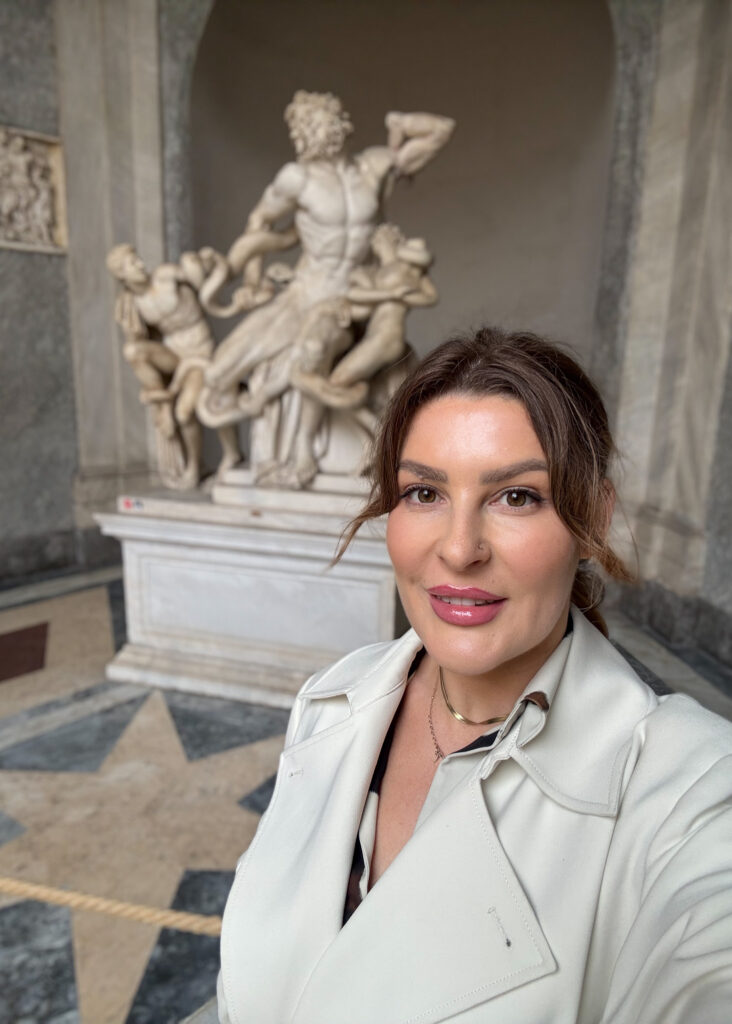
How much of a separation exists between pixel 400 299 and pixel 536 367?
280 centimetres

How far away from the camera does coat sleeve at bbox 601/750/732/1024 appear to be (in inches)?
22.8

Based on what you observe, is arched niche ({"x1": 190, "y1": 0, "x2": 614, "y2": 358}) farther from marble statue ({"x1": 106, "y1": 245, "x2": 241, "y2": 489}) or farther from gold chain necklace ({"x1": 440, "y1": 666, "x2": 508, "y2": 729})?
gold chain necklace ({"x1": 440, "y1": 666, "x2": 508, "y2": 729})

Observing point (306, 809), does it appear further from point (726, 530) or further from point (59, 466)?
point (59, 466)

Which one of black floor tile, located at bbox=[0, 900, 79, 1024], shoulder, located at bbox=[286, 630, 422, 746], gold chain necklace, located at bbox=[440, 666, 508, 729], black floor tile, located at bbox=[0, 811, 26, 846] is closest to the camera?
gold chain necklace, located at bbox=[440, 666, 508, 729]

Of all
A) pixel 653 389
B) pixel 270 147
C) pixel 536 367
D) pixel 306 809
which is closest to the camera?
pixel 536 367

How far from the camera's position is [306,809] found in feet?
3.61

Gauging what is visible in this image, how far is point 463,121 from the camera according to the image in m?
8.81

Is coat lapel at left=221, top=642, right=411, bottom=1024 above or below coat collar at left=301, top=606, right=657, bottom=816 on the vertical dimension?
below

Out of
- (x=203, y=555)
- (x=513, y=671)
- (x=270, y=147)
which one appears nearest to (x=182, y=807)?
(x=203, y=555)

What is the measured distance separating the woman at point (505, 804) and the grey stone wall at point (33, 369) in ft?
18.5

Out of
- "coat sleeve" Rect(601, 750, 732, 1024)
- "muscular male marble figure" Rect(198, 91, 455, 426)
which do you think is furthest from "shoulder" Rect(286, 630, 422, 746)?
"muscular male marble figure" Rect(198, 91, 455, 426)

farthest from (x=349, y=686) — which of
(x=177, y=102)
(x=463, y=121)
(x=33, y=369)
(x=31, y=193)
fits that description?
(x=463, y=121)

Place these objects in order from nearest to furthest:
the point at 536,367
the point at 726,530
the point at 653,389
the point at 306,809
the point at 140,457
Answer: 1. the point at 536,367
2. the point at 306,809
3. the point at 726,530
4. the point at 653,389
5. the point at 140,457

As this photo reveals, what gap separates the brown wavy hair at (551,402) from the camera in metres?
0.86
